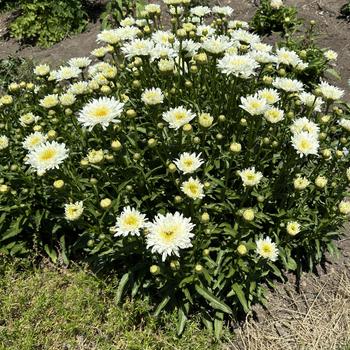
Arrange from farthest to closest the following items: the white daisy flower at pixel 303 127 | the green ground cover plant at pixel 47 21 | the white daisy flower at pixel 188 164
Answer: the green ground cover plant at pixel 47 21, the white daisy flower at pixel 303 127, the white daisy flower at pixel 188 164

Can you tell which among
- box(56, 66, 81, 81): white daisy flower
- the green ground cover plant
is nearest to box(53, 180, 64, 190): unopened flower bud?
box(56, 66, 81, 81): white daisy flower

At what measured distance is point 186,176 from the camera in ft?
11.4

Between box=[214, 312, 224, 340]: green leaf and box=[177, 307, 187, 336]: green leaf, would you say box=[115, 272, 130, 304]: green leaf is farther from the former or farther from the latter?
box=[214, 312, 224, 340]: green leaf

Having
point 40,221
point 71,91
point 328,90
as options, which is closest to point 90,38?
point 71,91

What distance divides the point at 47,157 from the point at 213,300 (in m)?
1.67

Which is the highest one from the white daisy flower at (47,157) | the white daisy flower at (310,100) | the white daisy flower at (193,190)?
the white daisy flower at (310,100)

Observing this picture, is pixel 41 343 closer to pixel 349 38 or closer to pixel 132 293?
pixel 132 293

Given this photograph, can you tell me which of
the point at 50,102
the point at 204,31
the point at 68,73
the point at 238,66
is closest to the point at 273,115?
the point at 238,66

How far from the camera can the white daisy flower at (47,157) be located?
3121mm

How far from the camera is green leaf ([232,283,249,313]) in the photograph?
3.24m

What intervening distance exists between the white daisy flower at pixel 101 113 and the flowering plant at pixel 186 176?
10mm

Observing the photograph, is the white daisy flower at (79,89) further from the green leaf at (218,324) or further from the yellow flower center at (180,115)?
the green leaf at (218,324)

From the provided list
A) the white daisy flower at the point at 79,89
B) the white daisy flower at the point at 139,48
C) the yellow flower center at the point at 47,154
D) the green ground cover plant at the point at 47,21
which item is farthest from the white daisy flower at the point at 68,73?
the green ground cover plant at the point at 47,21

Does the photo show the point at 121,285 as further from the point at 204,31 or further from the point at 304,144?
Result: the point at 204,31
